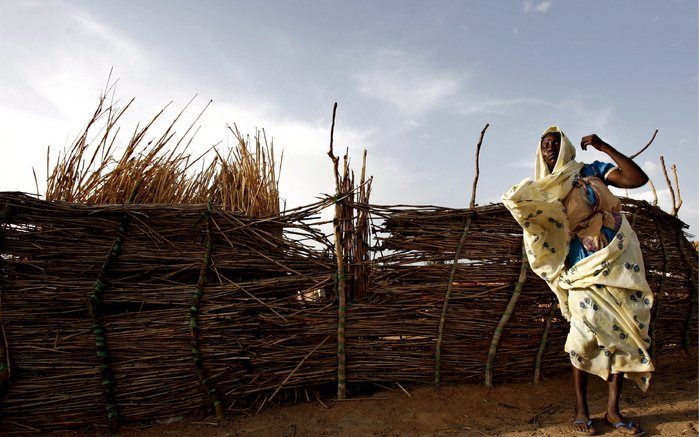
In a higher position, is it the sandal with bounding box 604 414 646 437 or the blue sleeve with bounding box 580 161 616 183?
the blue sleeve with bounding box 580 161 616 183

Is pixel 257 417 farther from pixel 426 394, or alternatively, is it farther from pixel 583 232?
pixel 583 232

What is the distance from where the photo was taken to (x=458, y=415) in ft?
9.84

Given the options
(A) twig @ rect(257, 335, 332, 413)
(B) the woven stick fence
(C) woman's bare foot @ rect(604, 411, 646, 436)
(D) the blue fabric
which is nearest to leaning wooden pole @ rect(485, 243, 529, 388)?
(B) the woven stick fence

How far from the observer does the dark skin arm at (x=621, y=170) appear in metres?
2.63

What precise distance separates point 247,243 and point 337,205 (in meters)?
0.71

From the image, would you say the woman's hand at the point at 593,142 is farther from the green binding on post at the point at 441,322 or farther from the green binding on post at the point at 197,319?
the green binding on post at the point at 197,319

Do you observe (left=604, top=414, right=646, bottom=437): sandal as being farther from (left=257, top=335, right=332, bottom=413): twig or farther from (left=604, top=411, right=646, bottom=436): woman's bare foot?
(left=257, top=335, right=332, bottom=413): twig

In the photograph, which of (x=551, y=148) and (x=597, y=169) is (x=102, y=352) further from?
(x=597, y=169)

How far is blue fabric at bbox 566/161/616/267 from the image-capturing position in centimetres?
271

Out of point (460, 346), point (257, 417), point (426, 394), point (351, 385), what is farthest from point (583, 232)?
point (257, 417)

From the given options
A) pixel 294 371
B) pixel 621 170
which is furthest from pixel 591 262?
pixel 294 371

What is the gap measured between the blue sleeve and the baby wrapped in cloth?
1cm

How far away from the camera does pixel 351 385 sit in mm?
3320

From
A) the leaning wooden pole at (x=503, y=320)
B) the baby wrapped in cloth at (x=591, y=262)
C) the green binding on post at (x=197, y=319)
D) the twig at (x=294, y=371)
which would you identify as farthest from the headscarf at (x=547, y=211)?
the green binding on post at (x=197, y=319)
